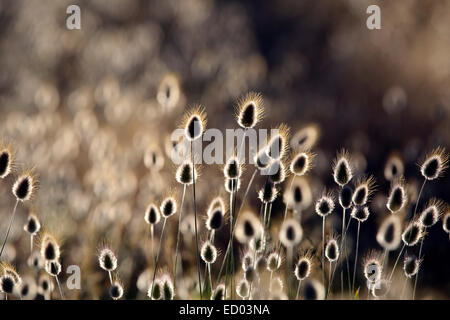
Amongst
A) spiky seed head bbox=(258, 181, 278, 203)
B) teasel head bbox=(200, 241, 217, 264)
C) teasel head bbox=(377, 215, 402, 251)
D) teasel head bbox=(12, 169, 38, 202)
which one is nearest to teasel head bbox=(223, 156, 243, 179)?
spiky seed head bbox=(258, 181, 278, 203)

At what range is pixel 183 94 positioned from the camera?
Answer: 3.66 m

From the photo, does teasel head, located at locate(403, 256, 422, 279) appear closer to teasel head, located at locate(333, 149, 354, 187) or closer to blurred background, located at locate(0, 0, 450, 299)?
teasel head, located at locate(333, 149, 354, 187)

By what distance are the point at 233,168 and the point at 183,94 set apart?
7.52ft

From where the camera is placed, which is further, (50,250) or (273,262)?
(273,262)

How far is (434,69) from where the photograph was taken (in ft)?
14.0

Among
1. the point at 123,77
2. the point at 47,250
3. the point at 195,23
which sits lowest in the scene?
the point at 47,250

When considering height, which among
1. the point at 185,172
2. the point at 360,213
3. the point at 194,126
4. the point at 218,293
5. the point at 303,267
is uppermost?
the point at 194,126

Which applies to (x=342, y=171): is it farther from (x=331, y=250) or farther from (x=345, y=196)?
(x=331, y=250)

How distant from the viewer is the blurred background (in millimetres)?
2797

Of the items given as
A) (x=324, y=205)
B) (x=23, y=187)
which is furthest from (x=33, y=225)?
(x=324, y=205)

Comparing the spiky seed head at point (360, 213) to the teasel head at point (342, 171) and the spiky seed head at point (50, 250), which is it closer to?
the teasel head at point (342, 171)

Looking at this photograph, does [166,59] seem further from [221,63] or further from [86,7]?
[86,7]
